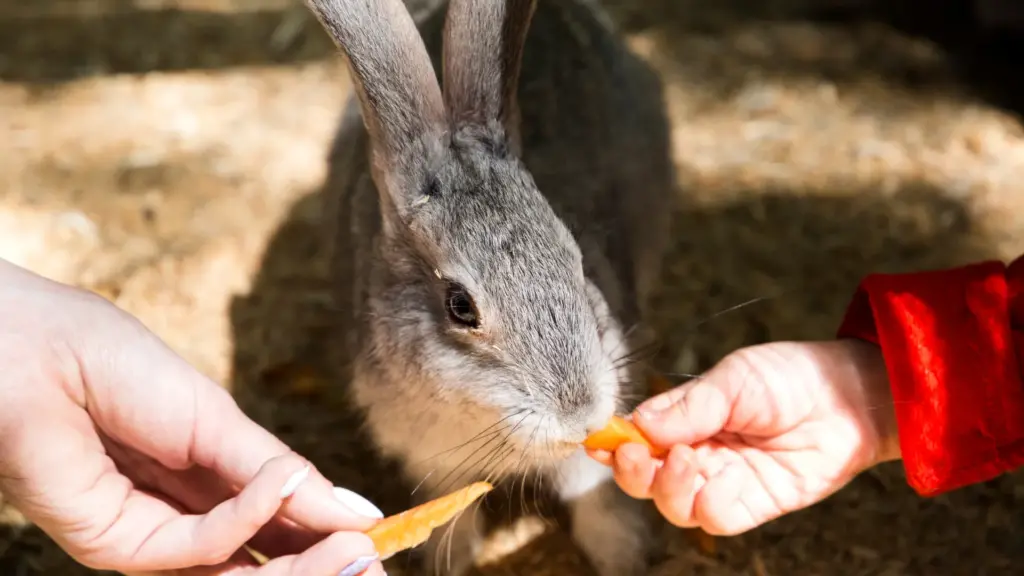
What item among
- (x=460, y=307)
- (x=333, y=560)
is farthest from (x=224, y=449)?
(x=460, y=307)

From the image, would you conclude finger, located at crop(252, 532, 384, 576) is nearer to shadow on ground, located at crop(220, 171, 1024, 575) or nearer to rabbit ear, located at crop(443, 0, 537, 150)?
shadow on ground, located at crop(220, 171, 1024, 575)

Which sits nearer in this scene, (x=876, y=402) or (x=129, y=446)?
(x=129, y=446)

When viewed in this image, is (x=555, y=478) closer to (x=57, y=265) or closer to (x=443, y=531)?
(x=443, y=531)

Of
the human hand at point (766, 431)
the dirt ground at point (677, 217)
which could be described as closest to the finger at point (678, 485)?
the human hand at point (766, 431)

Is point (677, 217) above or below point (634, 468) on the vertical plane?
below

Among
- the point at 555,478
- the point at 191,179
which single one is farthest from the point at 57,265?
the point at 555,478

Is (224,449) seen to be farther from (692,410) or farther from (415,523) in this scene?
(692,410)

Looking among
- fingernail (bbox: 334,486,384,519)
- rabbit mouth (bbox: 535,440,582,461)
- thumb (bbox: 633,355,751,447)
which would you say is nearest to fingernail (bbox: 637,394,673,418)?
thumb (bbox: 633,355,751,447)
